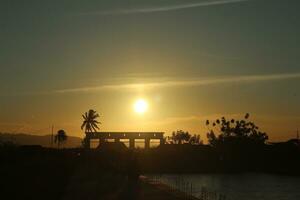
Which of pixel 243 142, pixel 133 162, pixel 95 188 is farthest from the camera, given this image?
pixel 243 142

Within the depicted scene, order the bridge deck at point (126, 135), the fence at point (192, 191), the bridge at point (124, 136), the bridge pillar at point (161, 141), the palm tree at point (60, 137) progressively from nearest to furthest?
the fence at point (192, 191) → the bridge deck at point (126, 135) → the bridge at point (124, 136) → the bridge pillar at point (161, 141) → the palm tree at point (60, 137)

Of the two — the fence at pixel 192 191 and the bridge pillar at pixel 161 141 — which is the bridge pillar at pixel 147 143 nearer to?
the bridge pillar at pixel 161 141

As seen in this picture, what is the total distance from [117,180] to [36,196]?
2159 centimetres

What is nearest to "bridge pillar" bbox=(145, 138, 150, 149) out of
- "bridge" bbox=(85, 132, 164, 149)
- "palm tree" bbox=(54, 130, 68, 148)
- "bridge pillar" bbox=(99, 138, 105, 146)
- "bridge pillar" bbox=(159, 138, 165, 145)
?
"bridge" bbox=(85, 132, 164, 149)

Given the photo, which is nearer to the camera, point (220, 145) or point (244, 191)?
point (244, 191)

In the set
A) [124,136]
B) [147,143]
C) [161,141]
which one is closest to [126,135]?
[124,136]

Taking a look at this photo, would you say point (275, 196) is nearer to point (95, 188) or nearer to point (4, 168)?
point (95, 188)

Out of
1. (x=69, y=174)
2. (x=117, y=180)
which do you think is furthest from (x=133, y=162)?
(x=69, y=174)

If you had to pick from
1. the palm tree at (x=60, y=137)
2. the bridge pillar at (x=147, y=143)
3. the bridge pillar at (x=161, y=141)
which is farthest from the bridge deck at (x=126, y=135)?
the palm tree at (x=60, y=137)

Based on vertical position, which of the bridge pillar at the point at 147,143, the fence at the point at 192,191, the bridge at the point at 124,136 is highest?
the bridge at the point at 124,136

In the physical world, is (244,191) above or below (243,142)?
below

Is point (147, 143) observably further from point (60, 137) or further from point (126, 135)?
point (60, 137)

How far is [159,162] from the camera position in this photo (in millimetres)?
147000

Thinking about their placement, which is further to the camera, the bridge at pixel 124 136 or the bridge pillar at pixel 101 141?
the bridge at pixel 124 136
